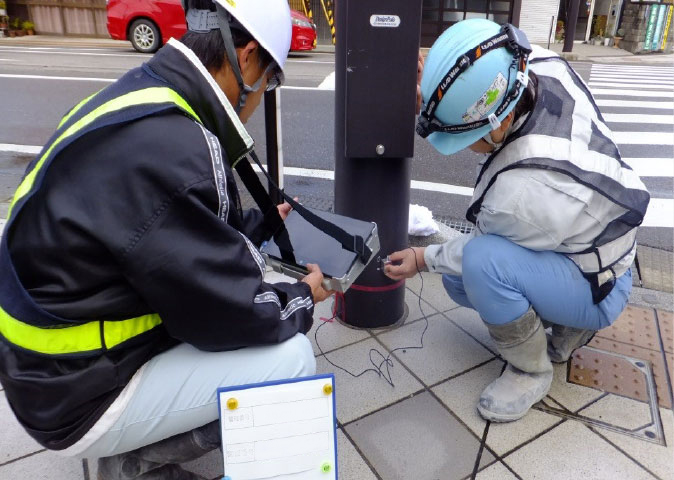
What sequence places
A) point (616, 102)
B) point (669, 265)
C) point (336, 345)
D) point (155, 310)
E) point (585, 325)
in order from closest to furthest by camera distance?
point (155, 310) → point (585, 325) → point (336, 345) → point (669, 265) → point (616, 102)

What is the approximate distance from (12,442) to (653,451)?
7.28ft

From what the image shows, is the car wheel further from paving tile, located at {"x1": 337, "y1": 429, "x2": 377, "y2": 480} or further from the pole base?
paving tile, located at {"x1": 337, "y1": 429, "x2": 377, "y2": 480}

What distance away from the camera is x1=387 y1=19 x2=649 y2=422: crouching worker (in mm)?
1718

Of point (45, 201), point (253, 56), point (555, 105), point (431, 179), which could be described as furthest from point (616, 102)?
point (45, 201)

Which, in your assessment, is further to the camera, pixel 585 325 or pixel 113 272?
pixel 585 325

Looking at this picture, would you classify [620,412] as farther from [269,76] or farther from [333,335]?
[269,76]

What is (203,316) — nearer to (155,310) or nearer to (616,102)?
(155,310)

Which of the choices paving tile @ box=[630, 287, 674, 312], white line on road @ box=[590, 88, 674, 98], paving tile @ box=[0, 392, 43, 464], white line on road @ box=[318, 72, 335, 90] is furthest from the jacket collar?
white line on road @ box=[590, 88, 674, 98]

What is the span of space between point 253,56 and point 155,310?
0.72 m

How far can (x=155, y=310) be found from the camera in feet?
4.13

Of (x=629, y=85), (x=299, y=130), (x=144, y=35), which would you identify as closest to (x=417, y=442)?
(x=299, y=130)

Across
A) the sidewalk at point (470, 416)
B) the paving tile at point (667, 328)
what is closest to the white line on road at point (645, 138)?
the paving tile at point (667, 328)

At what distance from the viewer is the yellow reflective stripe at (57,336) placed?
1.22m

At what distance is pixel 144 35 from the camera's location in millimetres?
12352
